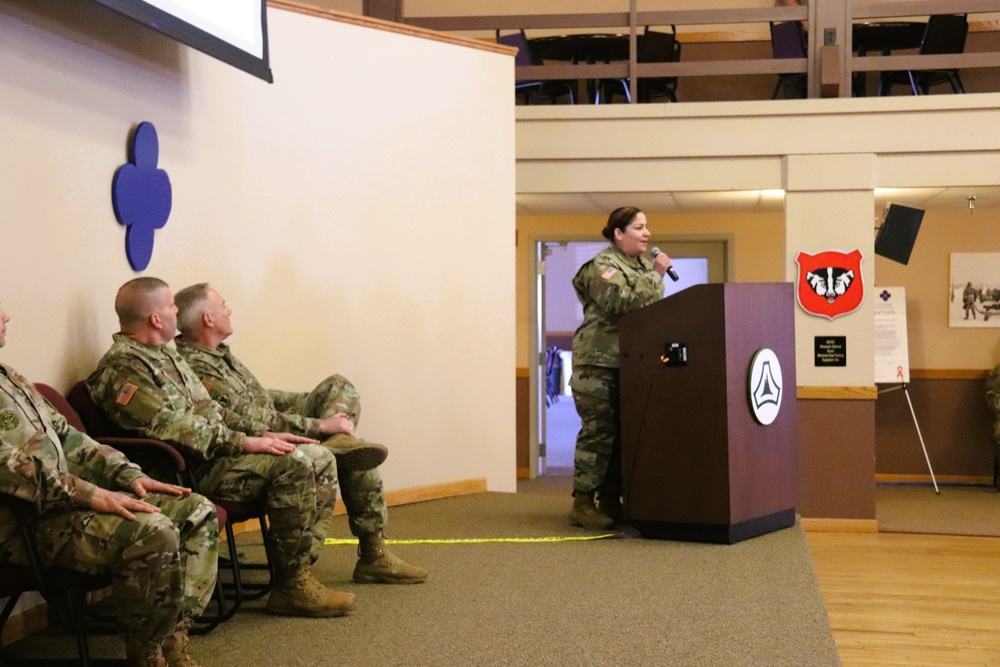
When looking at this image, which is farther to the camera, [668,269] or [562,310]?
[562,310]

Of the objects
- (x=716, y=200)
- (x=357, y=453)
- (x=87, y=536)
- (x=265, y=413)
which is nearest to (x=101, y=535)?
(x=87, y=536)

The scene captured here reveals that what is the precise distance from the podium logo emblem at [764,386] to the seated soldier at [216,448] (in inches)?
73.4

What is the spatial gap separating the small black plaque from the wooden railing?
1.47m

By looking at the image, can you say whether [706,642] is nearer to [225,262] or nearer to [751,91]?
[225,262]

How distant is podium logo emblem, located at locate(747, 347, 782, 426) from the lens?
4.48 m

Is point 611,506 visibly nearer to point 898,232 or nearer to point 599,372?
point 599,372

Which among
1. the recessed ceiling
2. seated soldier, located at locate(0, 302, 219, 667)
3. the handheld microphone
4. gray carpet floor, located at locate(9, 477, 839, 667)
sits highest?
the recessed ceiling

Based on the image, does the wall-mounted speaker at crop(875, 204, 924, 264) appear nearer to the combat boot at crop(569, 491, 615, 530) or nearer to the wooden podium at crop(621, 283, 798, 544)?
the wooden podium at crop(621, 283, 798, 544)

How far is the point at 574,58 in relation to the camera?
759 cm

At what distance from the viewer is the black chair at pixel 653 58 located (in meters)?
7.67

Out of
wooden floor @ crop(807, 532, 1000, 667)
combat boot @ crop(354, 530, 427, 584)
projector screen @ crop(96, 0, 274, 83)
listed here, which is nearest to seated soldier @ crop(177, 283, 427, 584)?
combat boot @ crop(354, 530, 427, 584)

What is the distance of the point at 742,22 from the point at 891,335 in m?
3.06

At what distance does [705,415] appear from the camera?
14.4ft

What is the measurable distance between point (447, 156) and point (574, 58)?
2.20 meters
